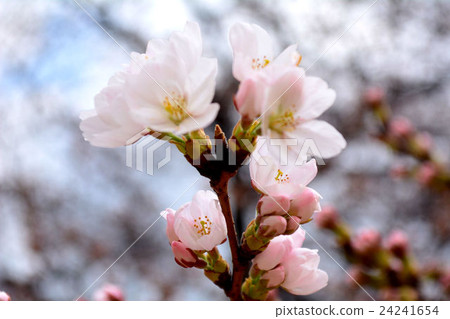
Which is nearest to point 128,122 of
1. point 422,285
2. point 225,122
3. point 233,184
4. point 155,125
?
point 155,125

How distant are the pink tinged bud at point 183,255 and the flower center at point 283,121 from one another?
158mm

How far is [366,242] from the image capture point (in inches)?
47.9

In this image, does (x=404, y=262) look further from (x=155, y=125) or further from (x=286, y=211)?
(x=155, y=125)

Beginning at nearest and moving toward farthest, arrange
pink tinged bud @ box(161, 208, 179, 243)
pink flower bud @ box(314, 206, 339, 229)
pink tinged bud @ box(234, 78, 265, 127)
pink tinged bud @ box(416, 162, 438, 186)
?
pink tinged bud @ box(234, 78, 265, 127) < pink tinged bud @ box(161, 208, 179, 243) < pink flower bud @ box(314, 206, 339, 229) < pink tinged bud @ box(416, 162, 438, 186)

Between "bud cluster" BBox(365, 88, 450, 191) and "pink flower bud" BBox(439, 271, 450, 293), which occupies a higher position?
"bud cluster" BBox(365, 88, 450, 191)

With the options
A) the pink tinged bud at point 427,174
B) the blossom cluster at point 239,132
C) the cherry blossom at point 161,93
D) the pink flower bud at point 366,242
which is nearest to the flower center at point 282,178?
the blossom cluster at point 239,132

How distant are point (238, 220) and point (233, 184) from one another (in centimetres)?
35

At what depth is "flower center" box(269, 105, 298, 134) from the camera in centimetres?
41

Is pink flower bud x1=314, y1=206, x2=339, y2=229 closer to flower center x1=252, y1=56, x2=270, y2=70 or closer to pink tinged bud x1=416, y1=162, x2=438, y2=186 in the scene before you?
pink tinged bud x1=416, y1=162, x2=438, y2=186

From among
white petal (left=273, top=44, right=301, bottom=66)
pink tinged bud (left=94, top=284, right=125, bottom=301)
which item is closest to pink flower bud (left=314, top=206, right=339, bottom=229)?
pink tinged bud (left=94, top=284, right=125, bottom=301)

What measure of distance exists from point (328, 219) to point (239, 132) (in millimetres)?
1015

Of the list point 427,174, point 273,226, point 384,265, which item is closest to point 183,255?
point 273,226

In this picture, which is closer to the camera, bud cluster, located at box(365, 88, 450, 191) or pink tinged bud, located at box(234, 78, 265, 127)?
pink tinged bud, located at box(234, 78, 265, 127)
